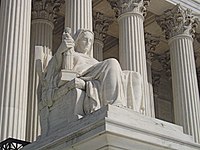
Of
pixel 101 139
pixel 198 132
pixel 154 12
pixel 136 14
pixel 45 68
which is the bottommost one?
pixel 101 139

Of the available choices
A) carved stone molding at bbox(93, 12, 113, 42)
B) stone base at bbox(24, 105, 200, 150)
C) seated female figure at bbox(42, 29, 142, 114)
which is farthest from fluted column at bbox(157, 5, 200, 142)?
stone base at bbox(24, 105, 200, 150)

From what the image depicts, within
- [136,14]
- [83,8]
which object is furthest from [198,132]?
[83,8]

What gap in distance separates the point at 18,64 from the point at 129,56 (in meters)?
8.62

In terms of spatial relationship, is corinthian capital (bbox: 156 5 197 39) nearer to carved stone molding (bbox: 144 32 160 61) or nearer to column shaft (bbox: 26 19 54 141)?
carved stone molding (bbox: 144 32 160 61)

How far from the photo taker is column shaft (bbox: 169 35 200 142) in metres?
31.1

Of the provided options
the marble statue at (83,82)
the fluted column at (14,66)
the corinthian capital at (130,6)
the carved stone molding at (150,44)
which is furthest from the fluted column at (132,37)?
the marble statue at (83,82)

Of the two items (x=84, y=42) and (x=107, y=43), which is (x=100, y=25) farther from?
(x=84, y=42)

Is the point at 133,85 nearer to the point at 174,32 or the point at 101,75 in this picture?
the point at 101,75

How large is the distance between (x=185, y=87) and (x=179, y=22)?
5.32 meters

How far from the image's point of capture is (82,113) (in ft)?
36.5

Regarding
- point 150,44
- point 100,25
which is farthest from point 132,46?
point 150,44

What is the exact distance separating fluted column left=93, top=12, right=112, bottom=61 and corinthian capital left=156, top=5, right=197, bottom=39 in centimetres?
444

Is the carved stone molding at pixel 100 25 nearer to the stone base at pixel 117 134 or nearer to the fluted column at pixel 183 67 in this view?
the fluted column at pixel 183 67

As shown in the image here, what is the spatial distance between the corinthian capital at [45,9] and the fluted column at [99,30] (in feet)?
12.4
